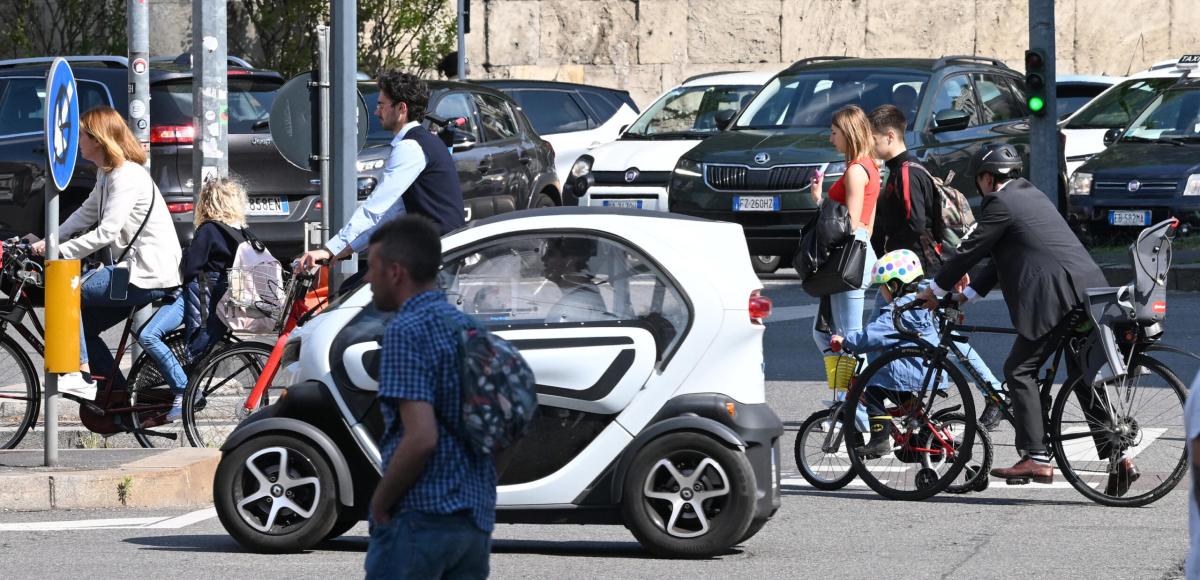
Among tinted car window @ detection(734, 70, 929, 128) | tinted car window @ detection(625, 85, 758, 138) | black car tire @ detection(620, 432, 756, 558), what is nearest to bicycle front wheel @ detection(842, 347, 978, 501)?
black car tire @ detection(620, 432, 756, 558)

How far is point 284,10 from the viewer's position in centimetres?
3067

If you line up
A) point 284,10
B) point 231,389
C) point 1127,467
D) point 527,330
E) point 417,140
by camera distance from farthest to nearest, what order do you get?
point 284,10
point 231,389
point 417,140
point 1127,467
point 527,330

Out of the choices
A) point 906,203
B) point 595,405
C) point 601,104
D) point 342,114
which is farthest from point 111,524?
point 601,104

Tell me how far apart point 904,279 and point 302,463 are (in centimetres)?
321

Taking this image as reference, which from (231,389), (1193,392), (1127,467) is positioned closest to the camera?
(1193,392)

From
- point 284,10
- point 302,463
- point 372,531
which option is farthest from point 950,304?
point 284,10

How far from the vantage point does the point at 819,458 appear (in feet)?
29.6

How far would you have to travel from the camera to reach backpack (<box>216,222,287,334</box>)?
945 cm

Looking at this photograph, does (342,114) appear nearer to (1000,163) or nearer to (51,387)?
(51,387)

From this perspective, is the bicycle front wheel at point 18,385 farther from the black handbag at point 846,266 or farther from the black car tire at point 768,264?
the black car tire at point 768,264

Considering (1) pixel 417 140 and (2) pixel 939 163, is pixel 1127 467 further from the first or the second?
(2) pixel 939 163

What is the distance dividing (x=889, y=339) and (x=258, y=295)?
3066 millimetres

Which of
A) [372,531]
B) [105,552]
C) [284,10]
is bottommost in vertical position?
[105,552]

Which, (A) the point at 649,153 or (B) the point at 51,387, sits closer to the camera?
(B) the point at 51,387
